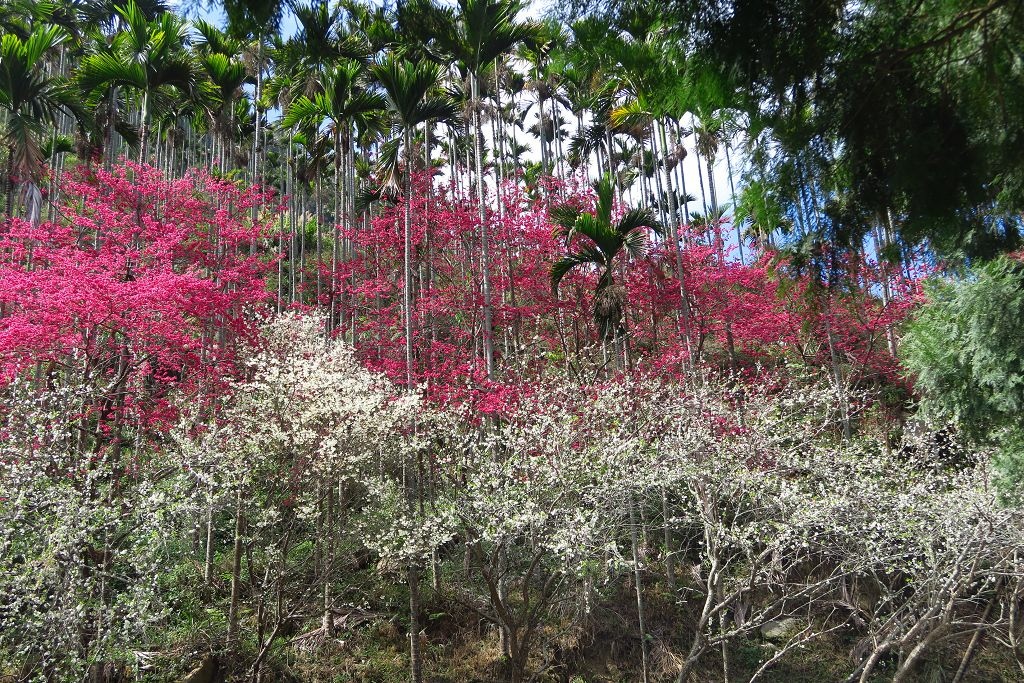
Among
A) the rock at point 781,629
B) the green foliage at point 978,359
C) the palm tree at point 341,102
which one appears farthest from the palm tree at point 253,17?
the rock at point 781,629

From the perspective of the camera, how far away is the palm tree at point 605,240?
10188 mm

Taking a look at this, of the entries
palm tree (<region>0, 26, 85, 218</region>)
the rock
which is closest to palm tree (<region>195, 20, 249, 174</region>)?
palm tree (<region>0, 26, 85, 218</region>)

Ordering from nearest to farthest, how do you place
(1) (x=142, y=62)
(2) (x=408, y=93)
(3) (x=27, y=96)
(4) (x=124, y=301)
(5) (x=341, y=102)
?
(4) (x=124, y=301) → (3) (x=27, y=96) → (2) (x=408, y=93) → (1) (x=142, y=62) → (5) (x=341, y=102)

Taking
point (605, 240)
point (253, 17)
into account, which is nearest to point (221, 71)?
point (605, 240)

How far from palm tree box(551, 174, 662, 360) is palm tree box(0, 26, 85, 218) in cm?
858

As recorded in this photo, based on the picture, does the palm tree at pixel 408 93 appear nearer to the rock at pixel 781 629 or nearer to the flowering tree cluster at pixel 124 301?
the flowering tree cluster at pixel 124 301

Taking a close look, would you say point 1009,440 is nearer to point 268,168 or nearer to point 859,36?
point 859,36

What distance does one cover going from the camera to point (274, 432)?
25.2ft

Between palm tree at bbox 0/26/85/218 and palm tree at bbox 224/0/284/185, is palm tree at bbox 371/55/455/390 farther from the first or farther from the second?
palm tree at bbox 224/0/284/185

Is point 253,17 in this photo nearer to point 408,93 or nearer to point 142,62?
point 408,93

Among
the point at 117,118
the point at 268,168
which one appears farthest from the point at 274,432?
the point at 268,168

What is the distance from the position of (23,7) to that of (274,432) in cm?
1304

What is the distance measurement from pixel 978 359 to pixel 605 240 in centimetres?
593

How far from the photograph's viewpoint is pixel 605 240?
410 inches
